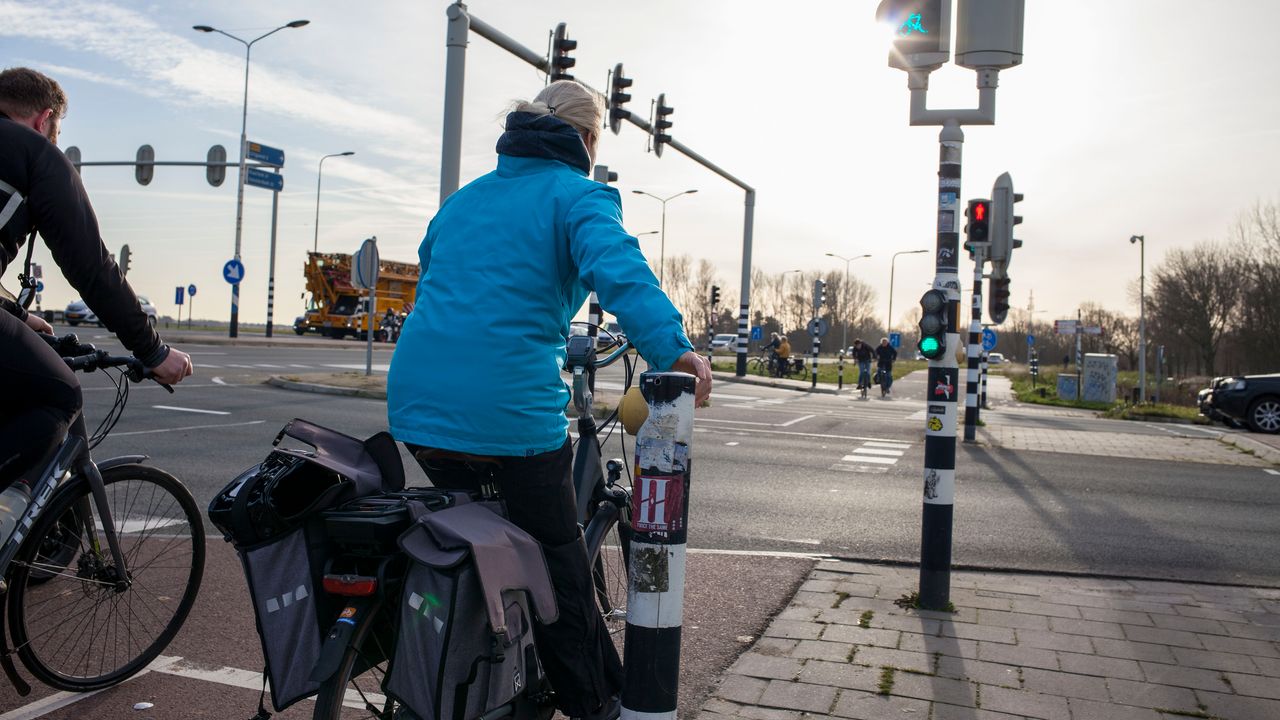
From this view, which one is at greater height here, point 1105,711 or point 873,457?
point 873,457

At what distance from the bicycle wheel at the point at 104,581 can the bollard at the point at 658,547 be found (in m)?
2.00

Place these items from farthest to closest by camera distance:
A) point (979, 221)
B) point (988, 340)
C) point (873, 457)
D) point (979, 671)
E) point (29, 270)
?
point (988, 340) < point (873, 457) < point (979, 221) < point (979, 671) < point (29, 270)

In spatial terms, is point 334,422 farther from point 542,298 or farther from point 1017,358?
point 1017,358

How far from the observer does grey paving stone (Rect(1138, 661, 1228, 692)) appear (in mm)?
3818

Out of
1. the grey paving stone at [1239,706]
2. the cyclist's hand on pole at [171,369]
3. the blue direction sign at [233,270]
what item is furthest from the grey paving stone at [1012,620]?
the blue direction sign at [233,270]

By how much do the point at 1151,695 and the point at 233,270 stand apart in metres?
33.9

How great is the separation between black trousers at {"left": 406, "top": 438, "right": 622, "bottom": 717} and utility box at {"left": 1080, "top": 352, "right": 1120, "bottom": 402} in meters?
34.7

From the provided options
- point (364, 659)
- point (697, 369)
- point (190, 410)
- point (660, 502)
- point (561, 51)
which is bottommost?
point (190, 410)

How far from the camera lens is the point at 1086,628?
462 centimetres

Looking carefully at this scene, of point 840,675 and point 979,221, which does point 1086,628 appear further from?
point 979,221

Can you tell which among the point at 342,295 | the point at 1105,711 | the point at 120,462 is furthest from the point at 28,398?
the point at 342,295

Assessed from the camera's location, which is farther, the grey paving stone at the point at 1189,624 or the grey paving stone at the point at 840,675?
the grey paving stone at the point at 1189,624

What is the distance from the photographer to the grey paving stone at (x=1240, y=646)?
4313mm

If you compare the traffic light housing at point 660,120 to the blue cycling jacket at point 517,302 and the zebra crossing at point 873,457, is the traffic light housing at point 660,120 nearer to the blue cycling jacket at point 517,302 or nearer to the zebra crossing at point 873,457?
the zebra crossing at point 873,457
